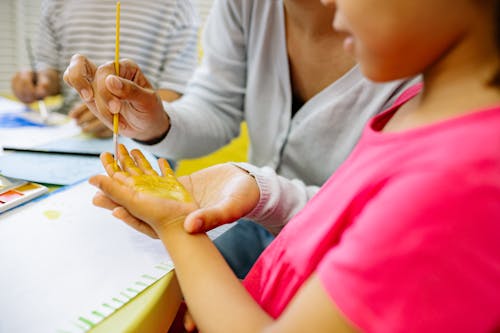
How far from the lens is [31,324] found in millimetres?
434

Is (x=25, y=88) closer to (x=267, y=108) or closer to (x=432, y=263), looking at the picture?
(x=267, y=108)

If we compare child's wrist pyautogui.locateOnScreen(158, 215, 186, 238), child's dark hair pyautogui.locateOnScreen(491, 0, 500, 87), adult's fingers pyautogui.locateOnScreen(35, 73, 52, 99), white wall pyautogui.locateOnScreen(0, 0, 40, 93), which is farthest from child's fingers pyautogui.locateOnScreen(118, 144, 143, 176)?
white wall pyautogui.locateOnScreen(0, 0, 40, 93)

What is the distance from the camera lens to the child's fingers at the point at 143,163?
25.1 inches

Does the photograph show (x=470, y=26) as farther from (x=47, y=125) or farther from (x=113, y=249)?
(x=47, y=125)

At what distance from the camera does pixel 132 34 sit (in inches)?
49.1

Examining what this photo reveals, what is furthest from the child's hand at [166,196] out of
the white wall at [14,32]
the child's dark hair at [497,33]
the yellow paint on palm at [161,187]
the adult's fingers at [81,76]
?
the white wall at [14,32]

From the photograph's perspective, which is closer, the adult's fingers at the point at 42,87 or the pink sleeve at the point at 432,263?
the pink sleeve at the point at 432,263

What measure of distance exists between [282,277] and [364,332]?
174mm

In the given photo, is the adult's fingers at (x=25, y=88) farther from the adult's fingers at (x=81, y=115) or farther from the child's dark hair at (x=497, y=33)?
the child's dark hair at (x=497, y=33)

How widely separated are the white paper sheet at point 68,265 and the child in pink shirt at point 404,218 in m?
0.06

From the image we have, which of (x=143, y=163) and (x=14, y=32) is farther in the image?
(x=14, y=32)

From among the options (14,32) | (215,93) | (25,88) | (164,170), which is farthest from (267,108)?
(14,32)

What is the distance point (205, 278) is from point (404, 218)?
0.80ft

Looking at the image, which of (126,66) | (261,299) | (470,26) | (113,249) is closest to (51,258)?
(113,249)
